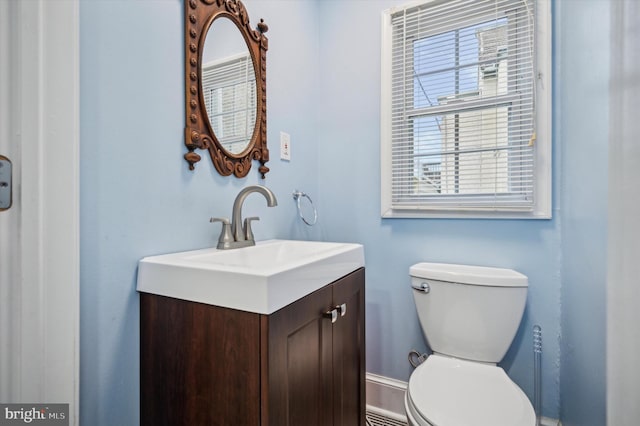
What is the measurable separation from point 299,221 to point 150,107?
35.1 inches

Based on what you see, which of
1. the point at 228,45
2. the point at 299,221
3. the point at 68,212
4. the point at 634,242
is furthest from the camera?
the point at 299,221

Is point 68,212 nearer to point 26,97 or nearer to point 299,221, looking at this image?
point 26,97

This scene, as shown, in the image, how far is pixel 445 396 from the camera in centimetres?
101

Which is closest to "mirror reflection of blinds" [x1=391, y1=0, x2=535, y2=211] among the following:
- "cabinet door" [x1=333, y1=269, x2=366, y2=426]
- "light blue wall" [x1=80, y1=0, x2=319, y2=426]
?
"cabinet door" [x1=333, y1=269, x2=366, y2=426]

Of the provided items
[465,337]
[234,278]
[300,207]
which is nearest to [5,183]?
[234,278]


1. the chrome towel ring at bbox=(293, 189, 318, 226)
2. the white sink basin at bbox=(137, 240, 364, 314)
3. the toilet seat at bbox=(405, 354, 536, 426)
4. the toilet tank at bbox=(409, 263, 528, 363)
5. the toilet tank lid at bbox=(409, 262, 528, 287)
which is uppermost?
the chrome towel ring at bbox=(293, 189, 318, 226)

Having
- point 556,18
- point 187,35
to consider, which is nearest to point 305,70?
point 187,35

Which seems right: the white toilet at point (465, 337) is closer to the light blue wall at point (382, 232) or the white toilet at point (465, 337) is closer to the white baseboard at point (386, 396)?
the light blue wall at point (382, 232)

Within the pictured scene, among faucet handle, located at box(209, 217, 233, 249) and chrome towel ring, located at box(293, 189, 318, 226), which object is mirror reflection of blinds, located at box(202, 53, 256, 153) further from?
chrome towel ring, located at box(293, 189, 318, 226)

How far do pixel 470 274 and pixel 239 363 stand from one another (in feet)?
3.26

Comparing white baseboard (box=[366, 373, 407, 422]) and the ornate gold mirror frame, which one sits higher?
the ornate gold mirror frame

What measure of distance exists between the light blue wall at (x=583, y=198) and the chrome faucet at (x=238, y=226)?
97 centimetres

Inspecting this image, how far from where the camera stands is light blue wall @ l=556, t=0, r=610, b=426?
→ 85cm

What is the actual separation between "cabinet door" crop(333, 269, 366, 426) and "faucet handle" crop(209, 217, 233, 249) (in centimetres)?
41
